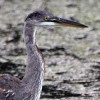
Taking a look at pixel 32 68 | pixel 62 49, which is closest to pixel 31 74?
pixel 32 68

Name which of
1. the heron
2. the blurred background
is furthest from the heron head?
the blurred background

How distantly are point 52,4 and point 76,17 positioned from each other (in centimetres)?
115

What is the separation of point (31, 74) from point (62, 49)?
3473 millimetres

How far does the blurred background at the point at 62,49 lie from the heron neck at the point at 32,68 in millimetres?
1461

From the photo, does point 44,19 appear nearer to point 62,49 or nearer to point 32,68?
point 32,68

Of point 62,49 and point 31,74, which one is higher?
point 31,74

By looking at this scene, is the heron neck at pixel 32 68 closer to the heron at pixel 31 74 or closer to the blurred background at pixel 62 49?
the heron at pixel 31 74

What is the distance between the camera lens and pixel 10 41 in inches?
391

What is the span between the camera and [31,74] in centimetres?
601

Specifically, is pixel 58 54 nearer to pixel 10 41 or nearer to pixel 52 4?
pixel 10 41

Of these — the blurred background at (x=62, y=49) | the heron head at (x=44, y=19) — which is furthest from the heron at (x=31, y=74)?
the blurred background at (x=62, y=49)

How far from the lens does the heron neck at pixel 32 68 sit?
5.99 metres

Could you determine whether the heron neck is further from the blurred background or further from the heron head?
the blurred background

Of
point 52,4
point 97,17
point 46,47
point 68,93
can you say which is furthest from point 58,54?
point 52,4
